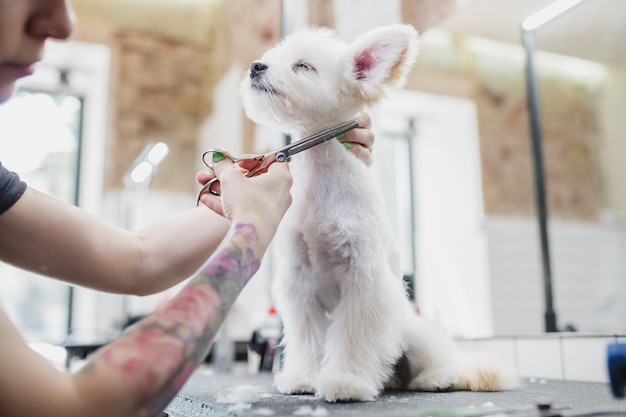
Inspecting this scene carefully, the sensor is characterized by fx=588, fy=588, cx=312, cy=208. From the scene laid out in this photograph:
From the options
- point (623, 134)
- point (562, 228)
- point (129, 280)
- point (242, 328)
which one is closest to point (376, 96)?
point (129, 280)

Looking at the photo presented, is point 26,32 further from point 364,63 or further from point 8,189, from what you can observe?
point 364,63

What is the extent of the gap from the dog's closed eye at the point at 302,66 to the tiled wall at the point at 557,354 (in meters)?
0.75

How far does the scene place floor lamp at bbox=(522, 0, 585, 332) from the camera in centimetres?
150

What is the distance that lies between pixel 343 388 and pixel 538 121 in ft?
4.20

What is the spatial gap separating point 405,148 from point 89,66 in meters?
2.45

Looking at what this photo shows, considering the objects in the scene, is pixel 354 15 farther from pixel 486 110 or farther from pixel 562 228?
pixel 562 228

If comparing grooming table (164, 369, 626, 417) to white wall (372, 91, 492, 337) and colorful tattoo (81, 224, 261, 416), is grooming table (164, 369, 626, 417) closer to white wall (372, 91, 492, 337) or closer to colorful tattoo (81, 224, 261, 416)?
colorful tattoo (81, 224, 261, 416)

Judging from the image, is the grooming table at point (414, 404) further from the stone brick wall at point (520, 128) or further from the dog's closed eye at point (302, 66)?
the stone brick wall at point (520, 128)

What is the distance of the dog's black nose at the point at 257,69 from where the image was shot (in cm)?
99

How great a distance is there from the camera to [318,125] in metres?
1.00

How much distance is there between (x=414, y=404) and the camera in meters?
0.73

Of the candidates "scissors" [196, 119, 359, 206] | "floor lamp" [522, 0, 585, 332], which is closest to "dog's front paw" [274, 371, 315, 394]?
"scissors" [196, 119, 359, 206]

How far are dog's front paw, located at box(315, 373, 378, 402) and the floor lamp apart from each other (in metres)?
0.87

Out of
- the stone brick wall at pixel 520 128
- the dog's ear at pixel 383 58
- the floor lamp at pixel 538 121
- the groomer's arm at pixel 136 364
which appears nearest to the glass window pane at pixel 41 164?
the stone brick wall at pixel 520 128
